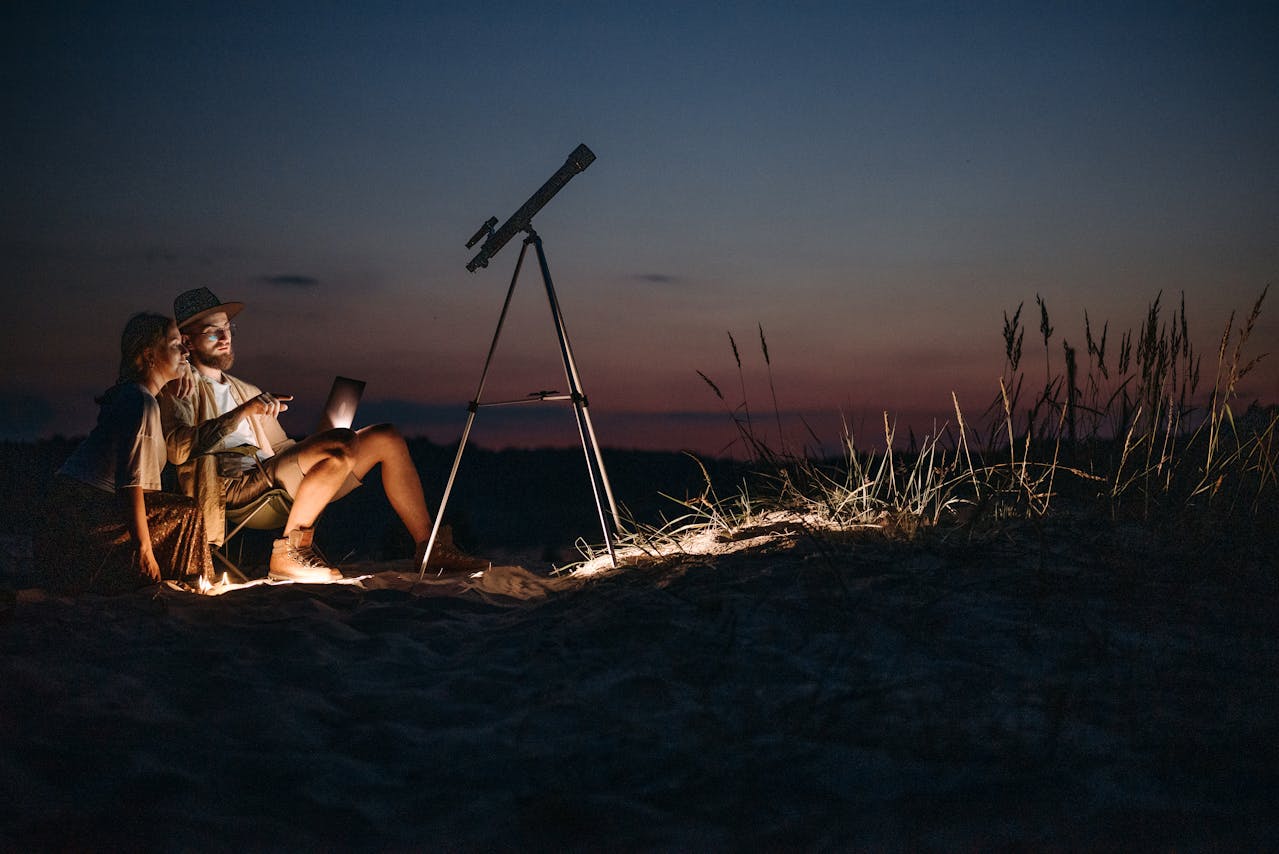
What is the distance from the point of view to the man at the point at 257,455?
14.0 feet

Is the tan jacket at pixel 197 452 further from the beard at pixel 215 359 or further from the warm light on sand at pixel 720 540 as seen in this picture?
the warm light on sand at pixel 720 540

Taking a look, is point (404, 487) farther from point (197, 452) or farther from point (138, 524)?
point (138, 524)

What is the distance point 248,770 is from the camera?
6.91 feet

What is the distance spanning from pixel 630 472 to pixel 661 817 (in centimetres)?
1371

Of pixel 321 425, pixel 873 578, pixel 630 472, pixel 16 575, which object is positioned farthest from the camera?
pixel 630 472

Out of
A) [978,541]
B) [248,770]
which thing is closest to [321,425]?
[248,770]

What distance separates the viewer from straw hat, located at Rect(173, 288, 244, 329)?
431 centimetres

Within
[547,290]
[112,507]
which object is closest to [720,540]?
[547,290]

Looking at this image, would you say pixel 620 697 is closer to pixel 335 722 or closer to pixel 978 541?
pixel 335 722

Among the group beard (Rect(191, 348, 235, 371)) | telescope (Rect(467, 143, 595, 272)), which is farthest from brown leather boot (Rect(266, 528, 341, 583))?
telescope (Rect(467, 143, 595, 272))

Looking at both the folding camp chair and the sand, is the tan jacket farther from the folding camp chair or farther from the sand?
the sand

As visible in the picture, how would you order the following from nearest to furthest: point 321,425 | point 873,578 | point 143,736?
point 143,736, point 873,578, point 321,425

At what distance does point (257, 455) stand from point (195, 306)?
29.8 inches

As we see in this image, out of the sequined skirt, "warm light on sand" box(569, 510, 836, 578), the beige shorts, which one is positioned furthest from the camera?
the beige shorts
